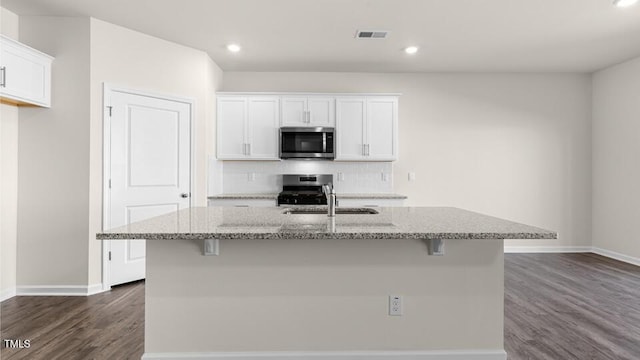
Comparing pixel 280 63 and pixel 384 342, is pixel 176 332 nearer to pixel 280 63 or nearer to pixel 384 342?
pixel 384 342

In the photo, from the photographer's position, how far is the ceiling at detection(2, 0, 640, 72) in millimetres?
3252

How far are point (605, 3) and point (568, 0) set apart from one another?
36 centimetres

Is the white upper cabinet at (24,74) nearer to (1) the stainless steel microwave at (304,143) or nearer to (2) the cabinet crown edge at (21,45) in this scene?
(2) the cabinet crown edge at (21,45)

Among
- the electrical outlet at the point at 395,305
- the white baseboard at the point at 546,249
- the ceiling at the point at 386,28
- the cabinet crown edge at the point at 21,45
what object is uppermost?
the ceiling at the point at 386,28

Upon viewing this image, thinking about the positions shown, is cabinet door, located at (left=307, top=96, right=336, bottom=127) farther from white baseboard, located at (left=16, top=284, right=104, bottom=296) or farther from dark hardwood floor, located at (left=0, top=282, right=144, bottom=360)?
white baseboard, located at (left=16, top=284, right=104, bottom=296)

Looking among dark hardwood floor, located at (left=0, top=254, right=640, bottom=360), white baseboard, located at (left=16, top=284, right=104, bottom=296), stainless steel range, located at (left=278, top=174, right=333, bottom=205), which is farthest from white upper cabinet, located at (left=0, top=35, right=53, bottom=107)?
stainless steel range, located at (left=278, top=174, right=333, bottom=205)

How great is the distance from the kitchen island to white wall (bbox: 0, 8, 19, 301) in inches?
85.9

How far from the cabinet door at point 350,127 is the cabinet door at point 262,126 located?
0.80m

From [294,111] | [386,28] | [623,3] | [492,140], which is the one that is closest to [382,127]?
[294,111]

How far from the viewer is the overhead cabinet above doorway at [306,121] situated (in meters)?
4.80

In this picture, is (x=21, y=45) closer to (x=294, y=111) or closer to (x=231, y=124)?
(x=231, y=124)

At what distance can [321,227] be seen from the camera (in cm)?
189

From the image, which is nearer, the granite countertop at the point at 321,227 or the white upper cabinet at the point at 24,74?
the granite countertop at the point at 321,227

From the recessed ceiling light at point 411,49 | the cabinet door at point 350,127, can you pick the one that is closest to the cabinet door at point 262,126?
the cabinet door at point 350,127
